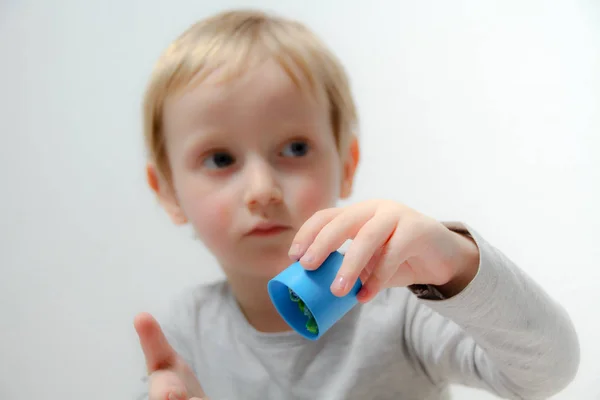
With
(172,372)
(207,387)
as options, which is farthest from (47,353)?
(172,372)

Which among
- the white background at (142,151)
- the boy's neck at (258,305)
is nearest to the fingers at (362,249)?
the boy's neck at (258,305)

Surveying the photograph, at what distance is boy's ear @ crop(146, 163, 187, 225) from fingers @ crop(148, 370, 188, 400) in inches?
8.2

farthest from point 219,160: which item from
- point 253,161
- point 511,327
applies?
point 511,327

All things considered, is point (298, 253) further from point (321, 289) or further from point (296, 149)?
point (296, 149)

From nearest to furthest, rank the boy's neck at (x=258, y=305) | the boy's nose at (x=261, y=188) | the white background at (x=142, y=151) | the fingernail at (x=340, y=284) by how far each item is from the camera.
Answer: the fingernail at (x=340, y=284) → the boy's nose at (x=261, y=188) → the boy's neck at (x=258, y=305) → the white background at (x=142, y=151)

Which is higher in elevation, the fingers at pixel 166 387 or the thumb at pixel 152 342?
the thumb at pixel 152 342

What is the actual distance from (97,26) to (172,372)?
570 mm

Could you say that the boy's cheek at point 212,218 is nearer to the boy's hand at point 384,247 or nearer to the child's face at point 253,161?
the child's face at point 253,161

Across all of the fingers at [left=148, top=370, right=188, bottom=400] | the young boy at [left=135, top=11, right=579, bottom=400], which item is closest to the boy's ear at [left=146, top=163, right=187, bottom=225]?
the young boy at [left=135, top=11, right=579, bottom=400]

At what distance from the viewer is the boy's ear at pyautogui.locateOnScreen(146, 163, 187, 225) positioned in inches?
25.1

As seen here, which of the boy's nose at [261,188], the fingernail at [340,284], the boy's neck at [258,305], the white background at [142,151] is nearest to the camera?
the fingernail at [340,284]

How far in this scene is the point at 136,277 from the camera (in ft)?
2.72

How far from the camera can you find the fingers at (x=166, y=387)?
43 cm

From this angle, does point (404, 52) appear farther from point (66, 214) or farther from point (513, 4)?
point (66, 214)
